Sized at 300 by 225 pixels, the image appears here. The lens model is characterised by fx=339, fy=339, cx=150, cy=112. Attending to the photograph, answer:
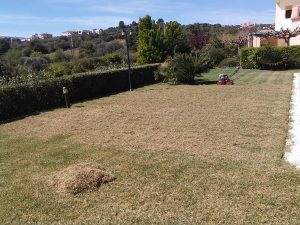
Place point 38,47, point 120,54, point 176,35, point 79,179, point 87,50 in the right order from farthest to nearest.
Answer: point 38,47
point 87,50
point 120,54
point 176,35
point 79,179

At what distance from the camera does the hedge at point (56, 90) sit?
39.2 ft

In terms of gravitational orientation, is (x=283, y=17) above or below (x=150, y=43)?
above

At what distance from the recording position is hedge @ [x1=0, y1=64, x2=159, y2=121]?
1195cm

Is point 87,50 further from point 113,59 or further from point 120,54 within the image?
point 113,59

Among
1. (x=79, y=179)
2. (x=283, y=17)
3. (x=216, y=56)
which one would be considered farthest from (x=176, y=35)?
(x=79, y=179)

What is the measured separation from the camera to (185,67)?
18.3 metres

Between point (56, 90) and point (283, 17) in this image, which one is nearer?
point (56, 90)

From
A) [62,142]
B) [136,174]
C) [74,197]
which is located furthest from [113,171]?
[62,142]

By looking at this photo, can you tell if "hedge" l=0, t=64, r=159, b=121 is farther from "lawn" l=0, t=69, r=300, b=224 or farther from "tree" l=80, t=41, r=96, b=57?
"tree" l=80, t=41, r=96, b=57

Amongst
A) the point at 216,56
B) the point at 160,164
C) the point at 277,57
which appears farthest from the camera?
the point at 216,56

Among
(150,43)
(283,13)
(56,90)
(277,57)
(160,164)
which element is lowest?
(160,164)

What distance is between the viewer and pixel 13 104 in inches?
474

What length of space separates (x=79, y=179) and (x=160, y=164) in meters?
1.54

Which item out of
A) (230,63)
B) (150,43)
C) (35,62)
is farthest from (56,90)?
(35,62)
